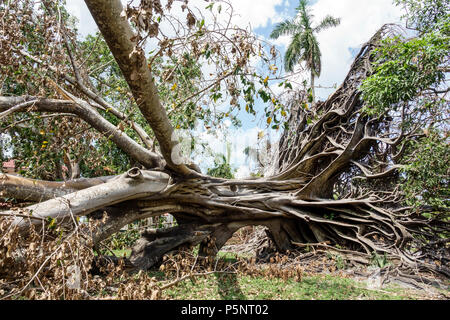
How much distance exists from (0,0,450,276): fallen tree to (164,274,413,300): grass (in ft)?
→ 5.02

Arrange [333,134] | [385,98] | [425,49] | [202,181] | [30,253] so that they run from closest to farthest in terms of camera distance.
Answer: [30,253] → [425,49] → [385,98] → [202,181] → [333,134]

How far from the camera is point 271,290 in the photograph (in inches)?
157

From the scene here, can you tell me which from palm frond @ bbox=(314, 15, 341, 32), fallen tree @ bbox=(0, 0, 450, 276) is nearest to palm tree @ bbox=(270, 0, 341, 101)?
palm frond @ bbox=(314, 15, 341, 32)

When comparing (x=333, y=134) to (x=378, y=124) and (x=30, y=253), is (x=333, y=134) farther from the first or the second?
(x=30, y=253)

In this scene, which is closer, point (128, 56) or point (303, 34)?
point (128, 56)

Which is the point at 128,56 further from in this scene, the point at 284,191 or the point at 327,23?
the point at 327,23

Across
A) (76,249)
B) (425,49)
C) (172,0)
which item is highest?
(425,49)

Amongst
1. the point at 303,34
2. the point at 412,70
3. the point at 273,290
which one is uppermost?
the point at 303,34

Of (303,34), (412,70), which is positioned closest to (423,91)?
(412,70)

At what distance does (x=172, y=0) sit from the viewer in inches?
93.1

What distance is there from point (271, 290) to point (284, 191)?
3.40 metres

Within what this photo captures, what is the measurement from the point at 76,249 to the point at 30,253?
1.37 ft

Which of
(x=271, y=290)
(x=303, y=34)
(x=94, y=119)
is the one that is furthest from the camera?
(x=303, y=34)

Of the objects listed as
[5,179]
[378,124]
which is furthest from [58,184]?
[378,124]
